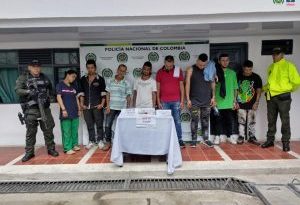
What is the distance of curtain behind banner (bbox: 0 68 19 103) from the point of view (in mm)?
6832

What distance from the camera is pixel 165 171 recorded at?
199 inches

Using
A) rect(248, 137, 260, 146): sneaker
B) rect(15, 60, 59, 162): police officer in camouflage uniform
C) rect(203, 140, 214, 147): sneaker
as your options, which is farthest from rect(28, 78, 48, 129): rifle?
rect(248, 137, 260, 146): sneaker

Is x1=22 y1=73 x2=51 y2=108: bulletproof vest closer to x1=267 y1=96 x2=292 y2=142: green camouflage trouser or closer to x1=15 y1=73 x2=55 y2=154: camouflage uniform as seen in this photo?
x1=15 y1=73 x2=55 y2=154: camouflage uniform

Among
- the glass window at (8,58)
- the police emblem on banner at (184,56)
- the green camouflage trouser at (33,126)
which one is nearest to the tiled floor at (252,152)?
the police emblem on banner at (184,56)

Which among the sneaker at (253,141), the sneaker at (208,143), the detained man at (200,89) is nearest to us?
the detained man at (200,89)

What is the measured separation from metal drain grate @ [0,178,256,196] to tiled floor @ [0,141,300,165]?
22.6 inches

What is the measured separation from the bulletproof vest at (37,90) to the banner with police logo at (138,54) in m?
1.20

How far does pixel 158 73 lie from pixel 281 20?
239 cm

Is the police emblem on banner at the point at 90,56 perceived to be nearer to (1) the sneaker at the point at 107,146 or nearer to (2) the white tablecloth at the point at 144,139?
(1) the sneaker at the point at 107,146

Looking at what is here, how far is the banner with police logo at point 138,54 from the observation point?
21.7 ft

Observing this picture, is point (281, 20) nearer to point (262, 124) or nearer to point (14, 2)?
point (262, 124)

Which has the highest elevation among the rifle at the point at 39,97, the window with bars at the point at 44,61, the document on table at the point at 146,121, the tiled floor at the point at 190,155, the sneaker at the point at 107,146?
the window with bars at the point at 44,61

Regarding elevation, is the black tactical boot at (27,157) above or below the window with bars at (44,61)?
below

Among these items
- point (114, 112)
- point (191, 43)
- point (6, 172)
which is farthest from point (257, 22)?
point (6, 172)
